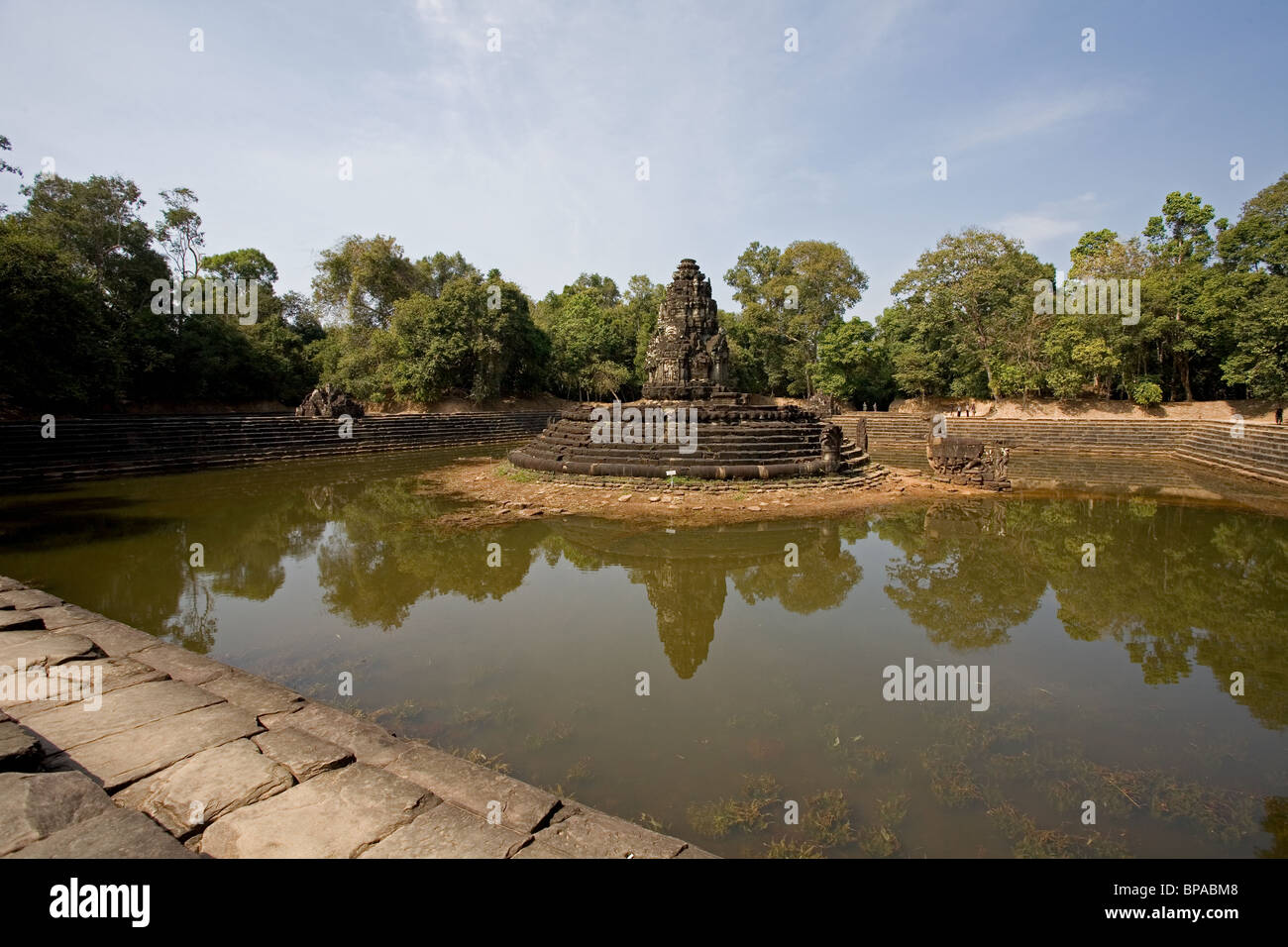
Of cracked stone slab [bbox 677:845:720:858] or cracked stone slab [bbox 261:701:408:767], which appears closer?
cracked stone slab [bbox 677:845:720:858]

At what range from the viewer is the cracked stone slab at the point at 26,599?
459cm

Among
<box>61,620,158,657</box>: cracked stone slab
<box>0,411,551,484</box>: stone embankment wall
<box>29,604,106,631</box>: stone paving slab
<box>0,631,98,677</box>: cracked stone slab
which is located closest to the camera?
<box>0,631,98,677</box>: cracked stone slab

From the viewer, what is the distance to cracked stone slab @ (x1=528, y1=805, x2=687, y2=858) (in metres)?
2.16

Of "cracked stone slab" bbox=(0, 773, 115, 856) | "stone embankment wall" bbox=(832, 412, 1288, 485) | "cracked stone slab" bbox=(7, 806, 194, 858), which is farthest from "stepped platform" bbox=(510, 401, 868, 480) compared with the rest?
"cracked stone slab" bbox=(7, 806, 194, 858)

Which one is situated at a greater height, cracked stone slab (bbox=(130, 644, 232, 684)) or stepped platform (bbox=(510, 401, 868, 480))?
stepped platform (bbox=(510, 401, 868, 480))

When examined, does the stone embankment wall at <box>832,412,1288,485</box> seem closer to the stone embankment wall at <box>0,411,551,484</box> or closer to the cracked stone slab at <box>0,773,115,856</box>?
the cracked stone slab at <box>0,773,115,856</box>

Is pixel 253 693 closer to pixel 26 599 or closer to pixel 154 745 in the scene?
pixel 154 745

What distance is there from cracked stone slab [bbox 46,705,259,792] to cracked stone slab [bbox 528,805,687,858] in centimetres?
175

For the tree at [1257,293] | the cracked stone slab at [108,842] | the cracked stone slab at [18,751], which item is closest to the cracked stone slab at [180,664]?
the cracked stone slab at [18,751]

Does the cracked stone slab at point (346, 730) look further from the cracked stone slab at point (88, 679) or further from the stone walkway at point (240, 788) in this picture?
the cracked stone slab at point (88, 679)

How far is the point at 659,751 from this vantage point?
3.28 m

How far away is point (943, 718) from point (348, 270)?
128 feet

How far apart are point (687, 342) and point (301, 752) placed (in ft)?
51.5
